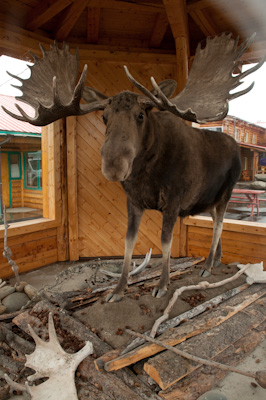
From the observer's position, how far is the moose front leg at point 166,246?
2.63 meters

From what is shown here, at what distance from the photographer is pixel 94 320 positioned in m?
2.54

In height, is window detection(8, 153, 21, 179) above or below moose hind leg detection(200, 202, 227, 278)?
above

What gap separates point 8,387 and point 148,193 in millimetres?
1846

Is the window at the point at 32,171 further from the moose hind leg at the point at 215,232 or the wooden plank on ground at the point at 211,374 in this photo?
the wooden plank on ground at the point at 211,374

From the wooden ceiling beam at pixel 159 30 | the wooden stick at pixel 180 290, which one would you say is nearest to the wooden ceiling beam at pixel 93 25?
the wooden ceiling beam at pixel 159 30

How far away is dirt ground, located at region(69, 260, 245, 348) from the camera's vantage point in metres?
2.38

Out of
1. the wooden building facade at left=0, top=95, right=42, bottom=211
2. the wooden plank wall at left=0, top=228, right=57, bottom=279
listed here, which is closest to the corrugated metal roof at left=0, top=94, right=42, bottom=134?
the wooden building facade at left=0, top=95, right=42, bottom=211

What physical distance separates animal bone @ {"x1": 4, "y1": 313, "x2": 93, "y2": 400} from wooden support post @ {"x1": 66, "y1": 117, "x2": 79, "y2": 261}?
2909 mm

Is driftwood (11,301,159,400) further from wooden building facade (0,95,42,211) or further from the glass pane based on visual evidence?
the glass pane

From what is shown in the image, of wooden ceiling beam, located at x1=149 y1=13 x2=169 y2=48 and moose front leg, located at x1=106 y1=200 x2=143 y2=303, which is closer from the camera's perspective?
moose front leg, located at x1=106 y1=200 x2=143 y2=303

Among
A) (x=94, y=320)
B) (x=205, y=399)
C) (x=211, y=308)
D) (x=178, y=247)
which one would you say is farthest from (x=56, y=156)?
(x=205, y=399)

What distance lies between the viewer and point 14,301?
3.20m

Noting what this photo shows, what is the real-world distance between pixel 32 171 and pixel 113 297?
14.2 feet

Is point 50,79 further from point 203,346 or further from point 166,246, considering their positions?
point 203,346
